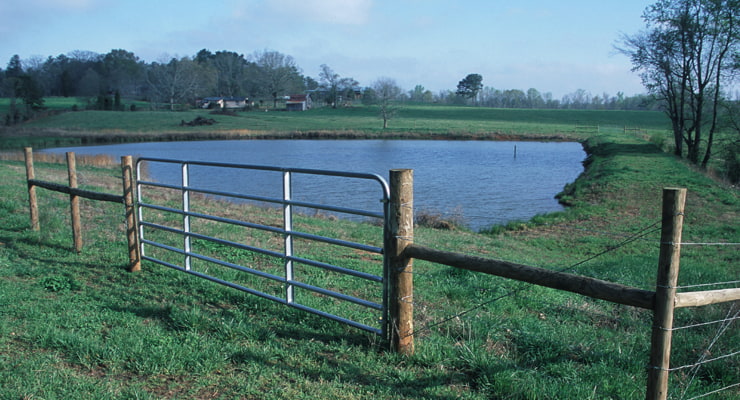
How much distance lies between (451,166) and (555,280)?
36.4 metres

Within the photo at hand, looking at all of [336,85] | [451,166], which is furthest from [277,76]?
[451,166]

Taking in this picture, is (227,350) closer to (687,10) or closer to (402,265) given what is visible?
(402,265)

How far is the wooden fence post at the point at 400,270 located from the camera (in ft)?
14.9

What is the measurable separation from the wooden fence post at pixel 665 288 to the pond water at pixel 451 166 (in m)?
8.95

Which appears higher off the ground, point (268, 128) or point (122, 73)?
point (122, 73)

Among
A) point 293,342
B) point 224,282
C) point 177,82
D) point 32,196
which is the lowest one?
point 293,342

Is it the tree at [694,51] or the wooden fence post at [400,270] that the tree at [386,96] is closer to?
the tree at [694,51]

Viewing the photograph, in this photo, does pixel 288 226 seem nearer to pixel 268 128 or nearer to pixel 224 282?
pixel 224 282

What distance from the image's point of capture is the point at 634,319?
6352 mm

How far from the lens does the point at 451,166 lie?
3984 cm

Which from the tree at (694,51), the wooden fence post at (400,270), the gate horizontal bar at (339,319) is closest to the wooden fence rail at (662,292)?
the wooden fence post at (400,270)

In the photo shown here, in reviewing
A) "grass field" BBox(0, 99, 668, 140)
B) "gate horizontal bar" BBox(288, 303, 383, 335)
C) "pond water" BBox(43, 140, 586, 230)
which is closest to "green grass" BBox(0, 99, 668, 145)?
"grass field" BBox(0, 99, 668, 140)

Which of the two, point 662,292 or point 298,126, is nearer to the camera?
point 662,292

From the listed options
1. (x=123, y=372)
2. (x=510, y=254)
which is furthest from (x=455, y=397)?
(x=510, y=254)
